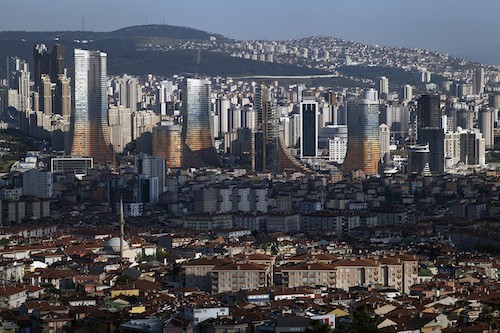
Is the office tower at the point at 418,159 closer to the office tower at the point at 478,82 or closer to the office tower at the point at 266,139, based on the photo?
the office tower at the point at 266,139

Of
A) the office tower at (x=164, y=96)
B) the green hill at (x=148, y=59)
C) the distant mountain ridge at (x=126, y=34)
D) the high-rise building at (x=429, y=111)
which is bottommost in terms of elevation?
the high-rise building at (x=429, y=111)

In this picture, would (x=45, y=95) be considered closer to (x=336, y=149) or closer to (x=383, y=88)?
(x=336, y=149)

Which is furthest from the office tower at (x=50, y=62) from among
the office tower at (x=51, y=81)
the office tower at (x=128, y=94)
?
the office tower at (x=128, y=94)

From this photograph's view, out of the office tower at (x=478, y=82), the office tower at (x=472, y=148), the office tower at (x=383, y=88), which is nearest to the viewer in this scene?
the office tower at (x=472, y=148)

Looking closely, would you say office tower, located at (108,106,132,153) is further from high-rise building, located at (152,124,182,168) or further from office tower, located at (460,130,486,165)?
office tower, located at (460,130,486,165)

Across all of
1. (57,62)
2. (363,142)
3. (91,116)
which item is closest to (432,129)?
(363,142)

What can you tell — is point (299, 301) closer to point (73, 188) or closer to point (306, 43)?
point (73, 188)

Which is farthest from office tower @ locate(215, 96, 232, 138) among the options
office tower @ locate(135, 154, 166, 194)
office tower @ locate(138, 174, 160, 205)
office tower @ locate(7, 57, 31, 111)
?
office tower @ locate(138, 174, 160, 205)

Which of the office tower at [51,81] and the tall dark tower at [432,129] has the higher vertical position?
the office tower at [51,81]
